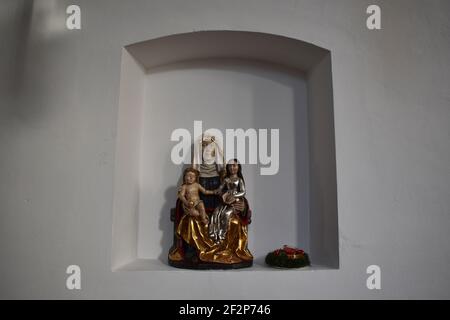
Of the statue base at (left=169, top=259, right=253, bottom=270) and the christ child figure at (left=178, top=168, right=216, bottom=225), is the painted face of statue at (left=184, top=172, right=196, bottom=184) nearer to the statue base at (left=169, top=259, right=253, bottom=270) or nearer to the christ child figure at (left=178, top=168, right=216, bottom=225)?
the christ child figure at (left=178, top=168, right=216, bottom=225)

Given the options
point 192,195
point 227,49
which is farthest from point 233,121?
point 192,195

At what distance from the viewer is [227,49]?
→ 3.71 metres

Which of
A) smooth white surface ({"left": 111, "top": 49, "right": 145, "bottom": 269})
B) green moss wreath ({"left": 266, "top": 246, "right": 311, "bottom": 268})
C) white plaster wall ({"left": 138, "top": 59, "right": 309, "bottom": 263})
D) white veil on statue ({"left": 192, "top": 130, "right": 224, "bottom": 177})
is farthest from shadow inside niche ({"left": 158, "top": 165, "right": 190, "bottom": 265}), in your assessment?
green moss wreath ({"left": 266, "top": 246, "right": 311, "bottom": 268})

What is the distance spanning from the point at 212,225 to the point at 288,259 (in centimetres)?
65

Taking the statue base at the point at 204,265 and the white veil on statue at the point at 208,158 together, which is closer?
the statue base at the point at 204,265

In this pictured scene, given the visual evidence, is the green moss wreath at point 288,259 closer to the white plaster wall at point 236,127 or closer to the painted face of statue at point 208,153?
the white plaster wall at point 236,127

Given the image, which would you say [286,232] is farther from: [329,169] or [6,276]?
[6,276]

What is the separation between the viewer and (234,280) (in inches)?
119

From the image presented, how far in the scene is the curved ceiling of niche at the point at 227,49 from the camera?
3.38m

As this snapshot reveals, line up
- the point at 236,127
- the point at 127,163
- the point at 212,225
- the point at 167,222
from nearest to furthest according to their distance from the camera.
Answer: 1. the point at 212,225
2. the point at 127,163
3. the point at 167,222
4. the point at 236,127

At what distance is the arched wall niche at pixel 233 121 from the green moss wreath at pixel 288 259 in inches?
4.4

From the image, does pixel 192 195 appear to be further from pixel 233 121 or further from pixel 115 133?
pixel 233 121

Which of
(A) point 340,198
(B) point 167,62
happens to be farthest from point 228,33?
(A) point 340,198

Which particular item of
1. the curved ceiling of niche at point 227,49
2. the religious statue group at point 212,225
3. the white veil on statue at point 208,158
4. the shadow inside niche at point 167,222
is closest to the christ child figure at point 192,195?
the religious statue group at point 212,225
